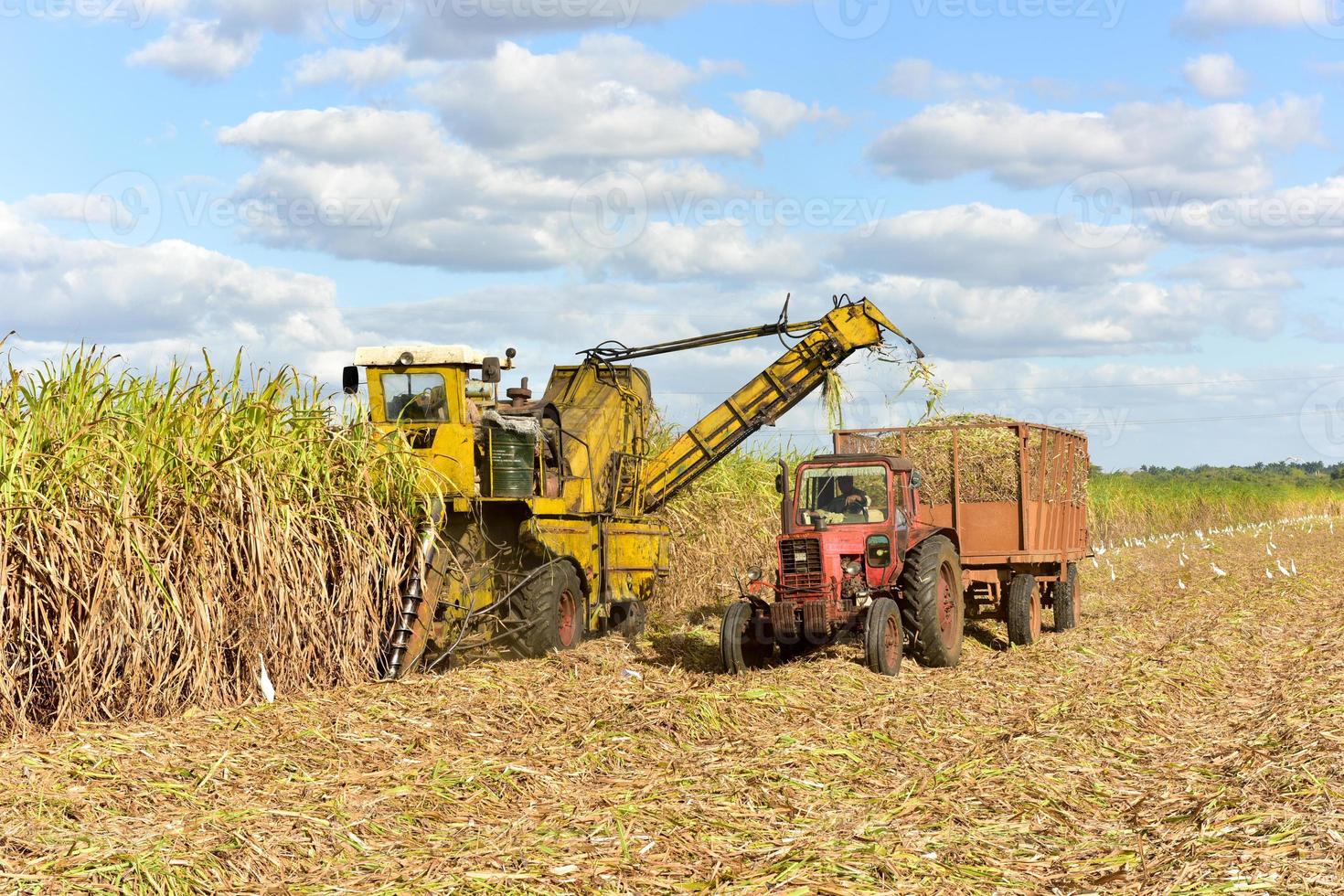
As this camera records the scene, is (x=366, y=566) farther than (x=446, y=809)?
Yes

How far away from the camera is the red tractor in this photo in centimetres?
1092

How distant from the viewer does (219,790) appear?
670 cm

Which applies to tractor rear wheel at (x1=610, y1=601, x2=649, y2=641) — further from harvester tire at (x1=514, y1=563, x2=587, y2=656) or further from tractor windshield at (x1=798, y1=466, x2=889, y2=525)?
tractor windshield at (x1=798, y1=466, x2=889, y2=525)

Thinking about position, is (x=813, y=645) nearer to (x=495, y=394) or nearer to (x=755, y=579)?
(x=755, y=579)

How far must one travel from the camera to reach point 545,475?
13016 mm

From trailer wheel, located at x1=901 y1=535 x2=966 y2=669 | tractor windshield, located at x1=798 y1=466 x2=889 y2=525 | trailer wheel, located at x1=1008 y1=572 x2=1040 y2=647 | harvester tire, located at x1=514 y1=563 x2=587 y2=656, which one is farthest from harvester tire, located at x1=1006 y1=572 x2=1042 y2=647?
harvester tire, located at x1=514 y1=563 x2=587 y2=656

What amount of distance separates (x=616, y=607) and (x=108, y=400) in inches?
267

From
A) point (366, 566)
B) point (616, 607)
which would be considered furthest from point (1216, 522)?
point (366, 566)

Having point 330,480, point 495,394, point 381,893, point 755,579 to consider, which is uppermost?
point 495,394

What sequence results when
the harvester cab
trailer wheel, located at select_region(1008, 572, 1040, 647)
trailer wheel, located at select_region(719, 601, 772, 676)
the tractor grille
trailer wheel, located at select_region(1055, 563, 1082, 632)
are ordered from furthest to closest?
trailer wheel, located at select_region(1055, 563, 1082, 632) → trailer wheel, located at select_region(1008, 572, 1040, 647) → the harvester cab → the tractor grille → trailer wheel, located at select_region(719, 601, 772, 676)

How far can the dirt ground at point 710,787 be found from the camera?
5.54 metres

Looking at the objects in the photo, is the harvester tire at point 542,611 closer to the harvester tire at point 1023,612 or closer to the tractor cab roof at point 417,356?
the tractor cab roof at point 417,356

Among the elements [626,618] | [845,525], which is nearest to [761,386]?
[626,618]

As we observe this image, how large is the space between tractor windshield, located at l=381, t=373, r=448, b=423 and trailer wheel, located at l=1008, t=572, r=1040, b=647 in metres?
6.03
